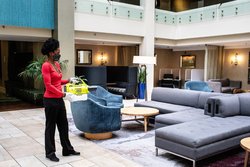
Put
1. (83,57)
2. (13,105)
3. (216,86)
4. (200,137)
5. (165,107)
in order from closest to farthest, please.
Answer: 1. (200,137)
2. (165,107)
3. (13,105)
4. (216,86)
5. (83,57)

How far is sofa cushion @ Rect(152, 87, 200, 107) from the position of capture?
5.76 metres

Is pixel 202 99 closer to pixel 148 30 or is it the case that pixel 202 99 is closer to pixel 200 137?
pixel 200 137

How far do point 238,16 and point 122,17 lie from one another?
170 inches

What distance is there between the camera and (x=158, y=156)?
3.89 meters

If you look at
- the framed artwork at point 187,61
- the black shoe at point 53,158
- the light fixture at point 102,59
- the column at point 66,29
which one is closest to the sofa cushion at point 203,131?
the black shoe at point 53,158

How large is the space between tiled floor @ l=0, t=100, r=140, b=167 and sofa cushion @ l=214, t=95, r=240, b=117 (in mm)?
2049

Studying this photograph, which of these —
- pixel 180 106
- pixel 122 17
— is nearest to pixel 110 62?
pixel 122 17

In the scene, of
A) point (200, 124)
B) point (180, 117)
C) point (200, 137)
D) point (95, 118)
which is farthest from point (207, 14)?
point (200, 137)

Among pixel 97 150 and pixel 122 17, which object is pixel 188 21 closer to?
pixel 122 17

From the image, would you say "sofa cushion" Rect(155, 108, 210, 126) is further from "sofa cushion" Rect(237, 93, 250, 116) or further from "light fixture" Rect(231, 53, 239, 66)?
Result: "light fixture" Rect(231, 53, 239, 66)

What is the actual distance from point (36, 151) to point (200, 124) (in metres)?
2.58

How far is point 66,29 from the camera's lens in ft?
26.9

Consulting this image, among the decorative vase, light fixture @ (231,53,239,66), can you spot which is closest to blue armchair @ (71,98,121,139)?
the decorative vase

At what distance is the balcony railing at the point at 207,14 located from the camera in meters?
9.60
